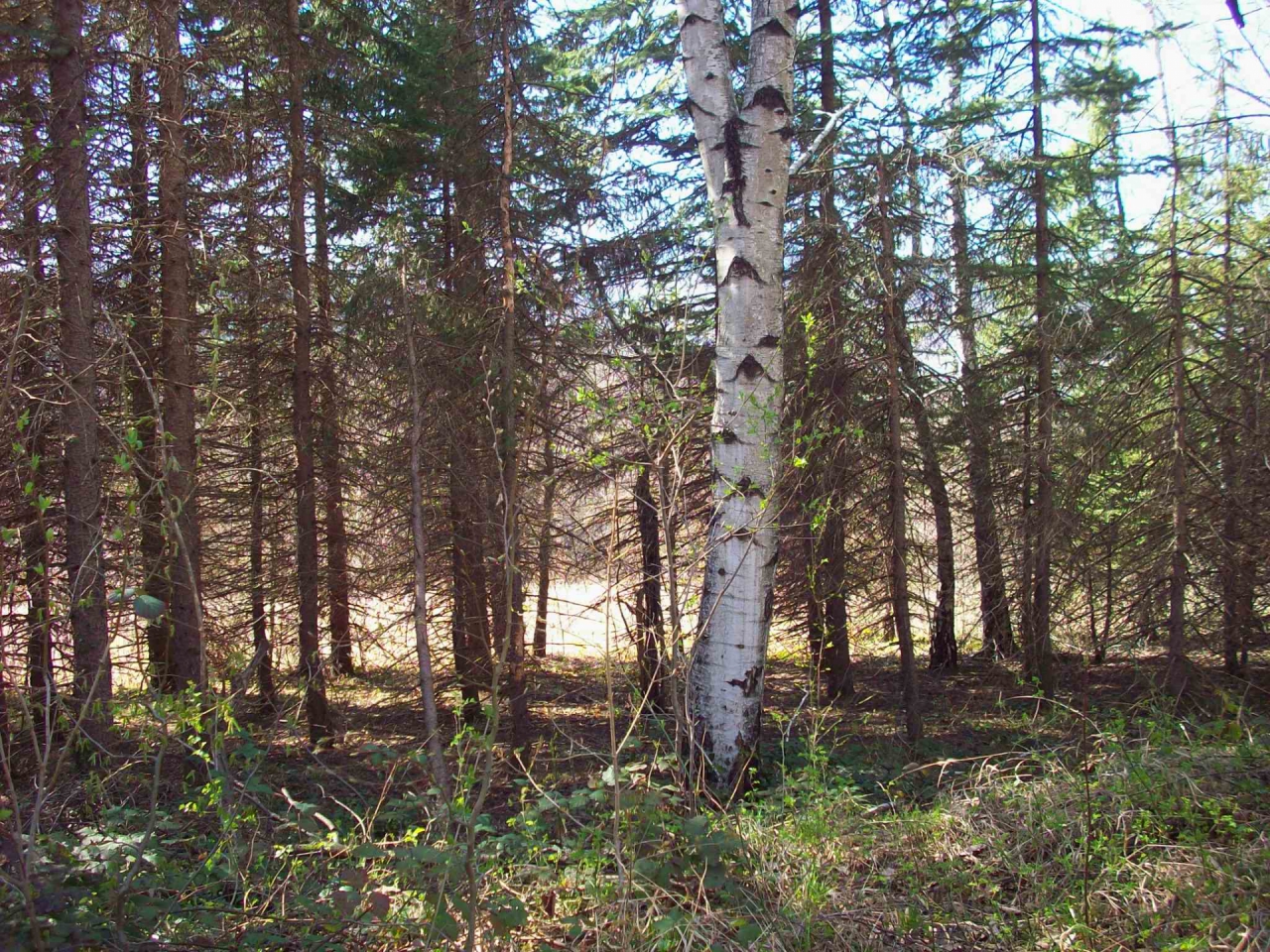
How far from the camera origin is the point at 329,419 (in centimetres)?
1053

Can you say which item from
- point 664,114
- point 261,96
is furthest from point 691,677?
point 261,96

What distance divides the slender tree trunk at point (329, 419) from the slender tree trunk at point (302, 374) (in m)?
0.30

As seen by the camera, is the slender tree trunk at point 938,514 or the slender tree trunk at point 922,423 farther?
the slender tree trunk at point 938,514

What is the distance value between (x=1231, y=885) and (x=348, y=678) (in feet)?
46.7

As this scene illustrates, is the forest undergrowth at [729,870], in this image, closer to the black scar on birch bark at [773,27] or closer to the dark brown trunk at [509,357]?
the dark brown trunk at [509,357]

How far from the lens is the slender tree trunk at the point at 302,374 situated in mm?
9891

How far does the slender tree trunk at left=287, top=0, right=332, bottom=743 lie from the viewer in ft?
32.4

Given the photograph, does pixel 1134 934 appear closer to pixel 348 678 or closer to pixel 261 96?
pixel 261 96

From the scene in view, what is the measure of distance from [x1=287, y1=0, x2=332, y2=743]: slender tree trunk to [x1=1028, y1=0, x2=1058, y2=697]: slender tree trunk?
8971 mm

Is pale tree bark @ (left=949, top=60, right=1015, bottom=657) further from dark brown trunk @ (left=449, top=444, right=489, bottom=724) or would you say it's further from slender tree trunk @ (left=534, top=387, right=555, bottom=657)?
dark brown trunk @ (left=449, top=444, right=489, bottom=724)

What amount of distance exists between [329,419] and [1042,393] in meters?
9.47

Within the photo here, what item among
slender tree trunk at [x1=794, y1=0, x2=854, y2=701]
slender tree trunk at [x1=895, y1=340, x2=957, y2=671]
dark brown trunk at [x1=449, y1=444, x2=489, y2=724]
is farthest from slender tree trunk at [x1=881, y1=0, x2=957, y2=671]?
dark brown trunk at [x1=449, y1=444, x2=489, y2=724]

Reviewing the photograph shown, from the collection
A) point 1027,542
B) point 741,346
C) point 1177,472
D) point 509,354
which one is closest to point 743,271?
point 741,346

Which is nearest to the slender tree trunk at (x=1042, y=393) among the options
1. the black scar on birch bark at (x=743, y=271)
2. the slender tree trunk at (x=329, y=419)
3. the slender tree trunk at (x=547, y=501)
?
the black scar on birch bark at (x=743, y=271)
